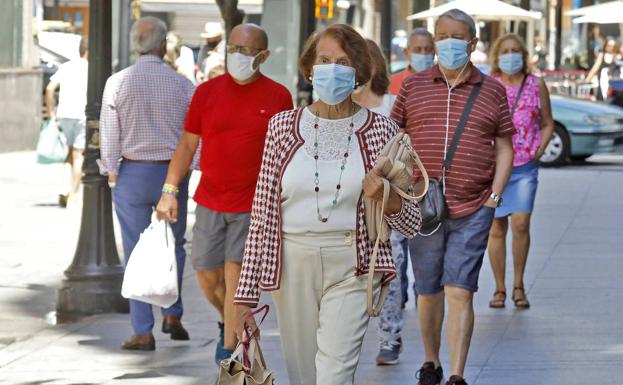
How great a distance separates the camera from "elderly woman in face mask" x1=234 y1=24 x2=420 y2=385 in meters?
5.22

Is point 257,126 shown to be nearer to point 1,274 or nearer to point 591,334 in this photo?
point 591,334

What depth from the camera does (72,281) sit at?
10.1m

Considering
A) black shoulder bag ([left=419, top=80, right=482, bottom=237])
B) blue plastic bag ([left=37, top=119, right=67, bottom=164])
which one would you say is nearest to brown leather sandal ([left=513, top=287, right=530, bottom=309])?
black shoulder bag ([left=419, top=80, right=482, bottom=237])

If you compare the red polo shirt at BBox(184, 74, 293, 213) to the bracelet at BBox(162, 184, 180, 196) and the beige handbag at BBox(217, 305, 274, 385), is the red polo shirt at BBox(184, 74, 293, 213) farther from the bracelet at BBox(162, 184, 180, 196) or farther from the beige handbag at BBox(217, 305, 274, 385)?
the beige handbag at BBox(217, 305, 274, 385)

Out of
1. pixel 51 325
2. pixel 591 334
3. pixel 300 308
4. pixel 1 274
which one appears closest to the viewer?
pixel 300 308

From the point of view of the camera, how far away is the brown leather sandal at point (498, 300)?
32.8 feet

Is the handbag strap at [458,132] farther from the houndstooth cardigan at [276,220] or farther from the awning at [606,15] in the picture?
the awning at [606,15]

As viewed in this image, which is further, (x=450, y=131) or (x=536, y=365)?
(x=536, y=365)

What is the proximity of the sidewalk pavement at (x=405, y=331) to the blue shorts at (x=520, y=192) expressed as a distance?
0.65 metres

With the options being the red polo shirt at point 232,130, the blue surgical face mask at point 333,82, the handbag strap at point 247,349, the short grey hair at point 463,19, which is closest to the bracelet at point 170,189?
the red polo shirt at point 232,130

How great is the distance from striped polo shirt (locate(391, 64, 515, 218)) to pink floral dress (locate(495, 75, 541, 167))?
108 inches

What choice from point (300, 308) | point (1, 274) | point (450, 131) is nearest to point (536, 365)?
point (450, 131)

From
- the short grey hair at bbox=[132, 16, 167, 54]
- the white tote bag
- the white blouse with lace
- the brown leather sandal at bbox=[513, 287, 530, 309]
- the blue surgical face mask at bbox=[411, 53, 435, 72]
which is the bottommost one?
the brown leather sandal at bbox=[513, 287, 530, 309]

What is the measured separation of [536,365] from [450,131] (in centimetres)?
159
